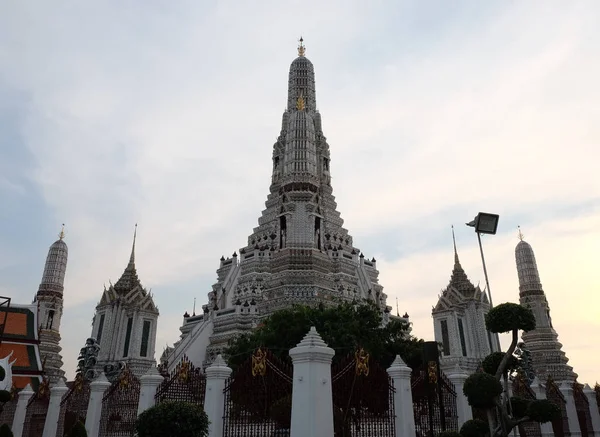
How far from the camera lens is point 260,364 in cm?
1314

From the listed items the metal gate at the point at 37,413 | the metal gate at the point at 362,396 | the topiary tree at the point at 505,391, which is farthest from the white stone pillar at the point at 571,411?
the metal gate at the point at 37,413

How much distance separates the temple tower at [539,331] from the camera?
55.3 meters

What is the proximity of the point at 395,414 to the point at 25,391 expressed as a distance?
16.1m

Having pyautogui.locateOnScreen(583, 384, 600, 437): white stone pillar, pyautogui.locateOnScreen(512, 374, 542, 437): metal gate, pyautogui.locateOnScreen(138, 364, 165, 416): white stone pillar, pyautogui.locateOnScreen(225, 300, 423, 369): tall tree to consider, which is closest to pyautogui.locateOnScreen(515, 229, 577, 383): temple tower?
pyautogui.locateOnScreen(583, 384, 600, 437): white stone pillar

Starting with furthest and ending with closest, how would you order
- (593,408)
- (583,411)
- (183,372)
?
1. (593,408)
2. (583,411)
3. (183,372)

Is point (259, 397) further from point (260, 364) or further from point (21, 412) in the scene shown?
point (21, 412)

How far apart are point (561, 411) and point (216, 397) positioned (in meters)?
16.6

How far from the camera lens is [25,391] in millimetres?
21781

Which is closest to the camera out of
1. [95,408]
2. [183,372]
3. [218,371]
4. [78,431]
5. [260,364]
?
[260,364]

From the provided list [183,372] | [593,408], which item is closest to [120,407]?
[183,372]

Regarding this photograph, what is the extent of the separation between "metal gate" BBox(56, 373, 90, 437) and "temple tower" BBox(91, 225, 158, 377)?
35.0 meters

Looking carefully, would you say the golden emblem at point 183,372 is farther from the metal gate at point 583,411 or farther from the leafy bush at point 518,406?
the metal gate at point 583,411

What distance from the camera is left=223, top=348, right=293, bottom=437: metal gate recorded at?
43.0ft

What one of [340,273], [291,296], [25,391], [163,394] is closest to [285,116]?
[340,273]
